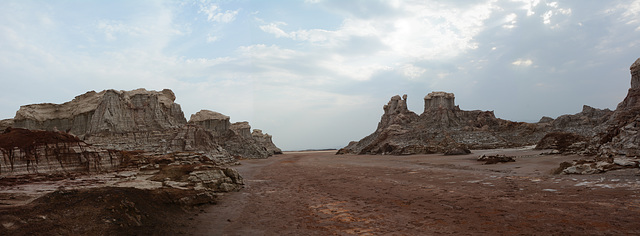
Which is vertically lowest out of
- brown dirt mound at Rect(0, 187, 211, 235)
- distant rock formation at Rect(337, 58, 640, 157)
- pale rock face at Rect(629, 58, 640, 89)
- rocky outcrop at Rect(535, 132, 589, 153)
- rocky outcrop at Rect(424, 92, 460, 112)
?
brown dirt mound at Rect(0, 187, 211, 235)

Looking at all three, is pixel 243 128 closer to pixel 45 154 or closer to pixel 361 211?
pixel 45 154

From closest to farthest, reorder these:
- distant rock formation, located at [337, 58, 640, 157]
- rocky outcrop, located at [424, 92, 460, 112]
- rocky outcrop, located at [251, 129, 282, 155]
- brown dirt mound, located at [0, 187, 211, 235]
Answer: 1. brown dirt mound, located at [0, 187, 211, 235]
2. distant rock formation, located at [337, 58, 640, 157]
3. rocky outcrop, located at [424, 92, 460, 112]
4. rocky outcrop, located at [251, 129, 282, 155]

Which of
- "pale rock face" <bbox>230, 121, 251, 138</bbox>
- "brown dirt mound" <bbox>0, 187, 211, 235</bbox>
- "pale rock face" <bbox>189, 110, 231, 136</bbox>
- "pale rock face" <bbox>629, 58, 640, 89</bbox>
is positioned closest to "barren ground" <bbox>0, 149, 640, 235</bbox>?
"brown dirt mound" <bbox>0, 187, 211, 235</bbox>

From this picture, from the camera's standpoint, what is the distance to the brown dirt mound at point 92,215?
582 cm

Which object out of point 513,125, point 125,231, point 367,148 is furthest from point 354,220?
point 513,125

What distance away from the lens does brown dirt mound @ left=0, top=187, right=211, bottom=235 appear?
19.1 ft

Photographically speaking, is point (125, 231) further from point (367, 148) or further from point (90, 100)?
point (367, 148)

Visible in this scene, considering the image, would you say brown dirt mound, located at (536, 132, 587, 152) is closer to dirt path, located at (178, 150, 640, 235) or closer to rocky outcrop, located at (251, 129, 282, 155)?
Result: dirt path, located at (178, 150, 640, 235)

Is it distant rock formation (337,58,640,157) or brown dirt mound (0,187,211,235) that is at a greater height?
distant rock formation (337,58,640,157)

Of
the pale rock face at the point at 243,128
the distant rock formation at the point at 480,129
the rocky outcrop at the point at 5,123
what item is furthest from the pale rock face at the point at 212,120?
the distant rock formation at the point at 480,129

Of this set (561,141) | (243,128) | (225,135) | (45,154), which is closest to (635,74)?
(561,141)

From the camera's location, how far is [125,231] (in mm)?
6664

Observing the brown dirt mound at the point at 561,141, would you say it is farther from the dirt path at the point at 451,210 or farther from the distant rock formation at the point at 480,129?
the dirt path at the point at 451,210

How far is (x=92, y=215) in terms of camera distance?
6703mm
